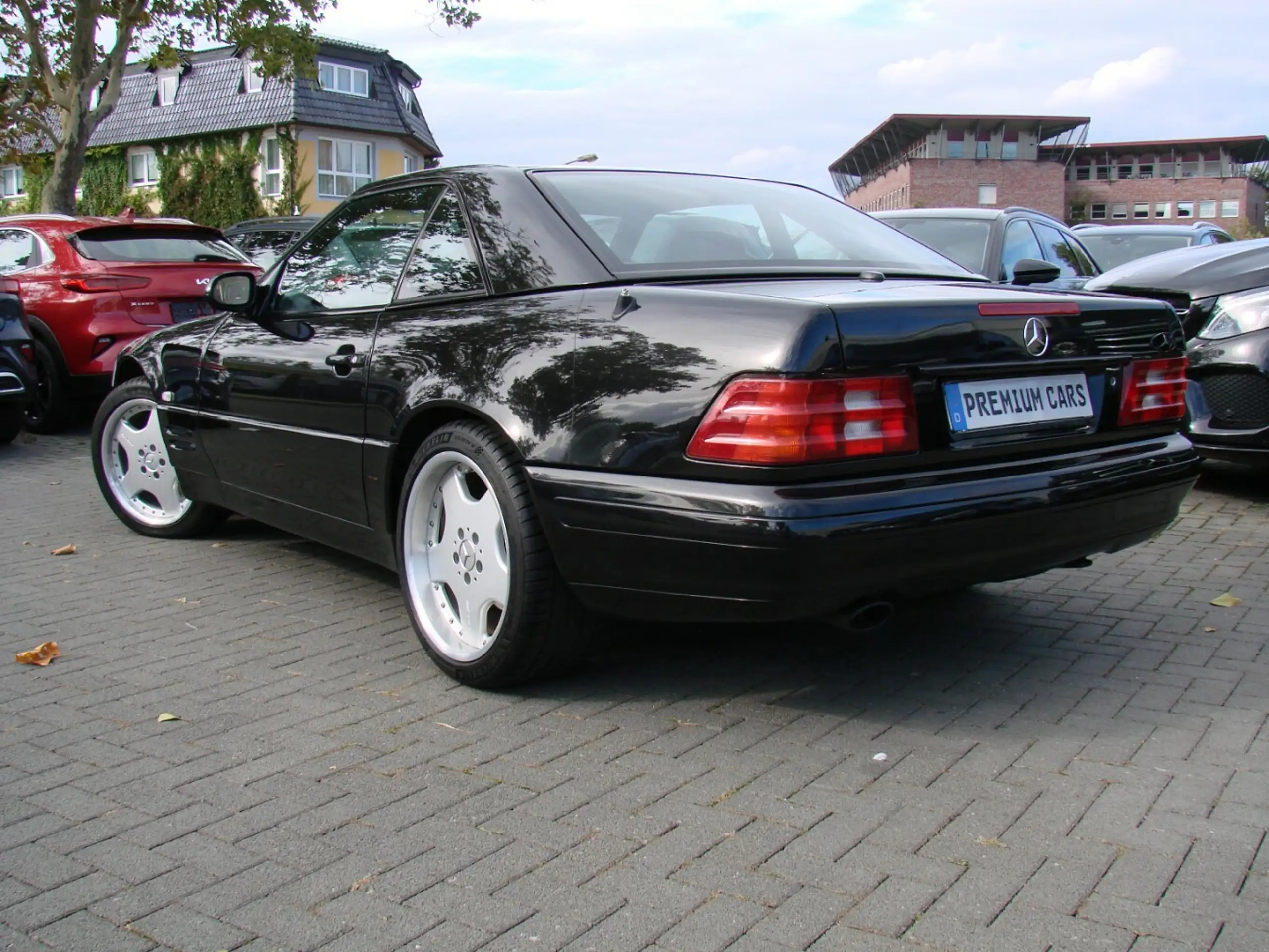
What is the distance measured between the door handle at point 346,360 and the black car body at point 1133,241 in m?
9.80

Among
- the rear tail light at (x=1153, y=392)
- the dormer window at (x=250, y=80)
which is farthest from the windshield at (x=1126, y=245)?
the dormer window at (x=250, y=80)

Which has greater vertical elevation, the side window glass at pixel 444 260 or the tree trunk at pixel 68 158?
the tree trunk at pixel 68 158

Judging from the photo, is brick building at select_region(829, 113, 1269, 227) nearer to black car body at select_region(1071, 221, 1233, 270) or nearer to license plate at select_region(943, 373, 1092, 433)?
black car body at select_region(1071, 221, 1233, 270)

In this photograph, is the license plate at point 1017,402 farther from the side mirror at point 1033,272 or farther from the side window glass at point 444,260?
the side mirror at point 1033,272

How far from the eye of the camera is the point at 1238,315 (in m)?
6.41

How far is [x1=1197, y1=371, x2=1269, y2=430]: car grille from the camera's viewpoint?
20.3 ft

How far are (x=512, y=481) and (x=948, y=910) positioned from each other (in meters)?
1.63

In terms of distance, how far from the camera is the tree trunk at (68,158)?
20.2m

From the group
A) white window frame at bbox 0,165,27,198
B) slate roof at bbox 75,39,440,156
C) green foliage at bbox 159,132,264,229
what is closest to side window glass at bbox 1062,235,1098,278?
slate roof at bbox 75,39,440,156

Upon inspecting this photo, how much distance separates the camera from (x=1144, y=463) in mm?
3586

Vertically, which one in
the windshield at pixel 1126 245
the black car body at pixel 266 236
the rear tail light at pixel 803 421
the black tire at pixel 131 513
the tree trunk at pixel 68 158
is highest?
the tree trunk at pixel 68 158

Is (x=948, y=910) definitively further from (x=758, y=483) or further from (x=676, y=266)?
(x=676, y=266)

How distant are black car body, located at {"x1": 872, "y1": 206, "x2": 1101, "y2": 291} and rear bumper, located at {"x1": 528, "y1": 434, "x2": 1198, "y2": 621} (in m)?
5.05

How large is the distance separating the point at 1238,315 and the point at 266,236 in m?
9.76
